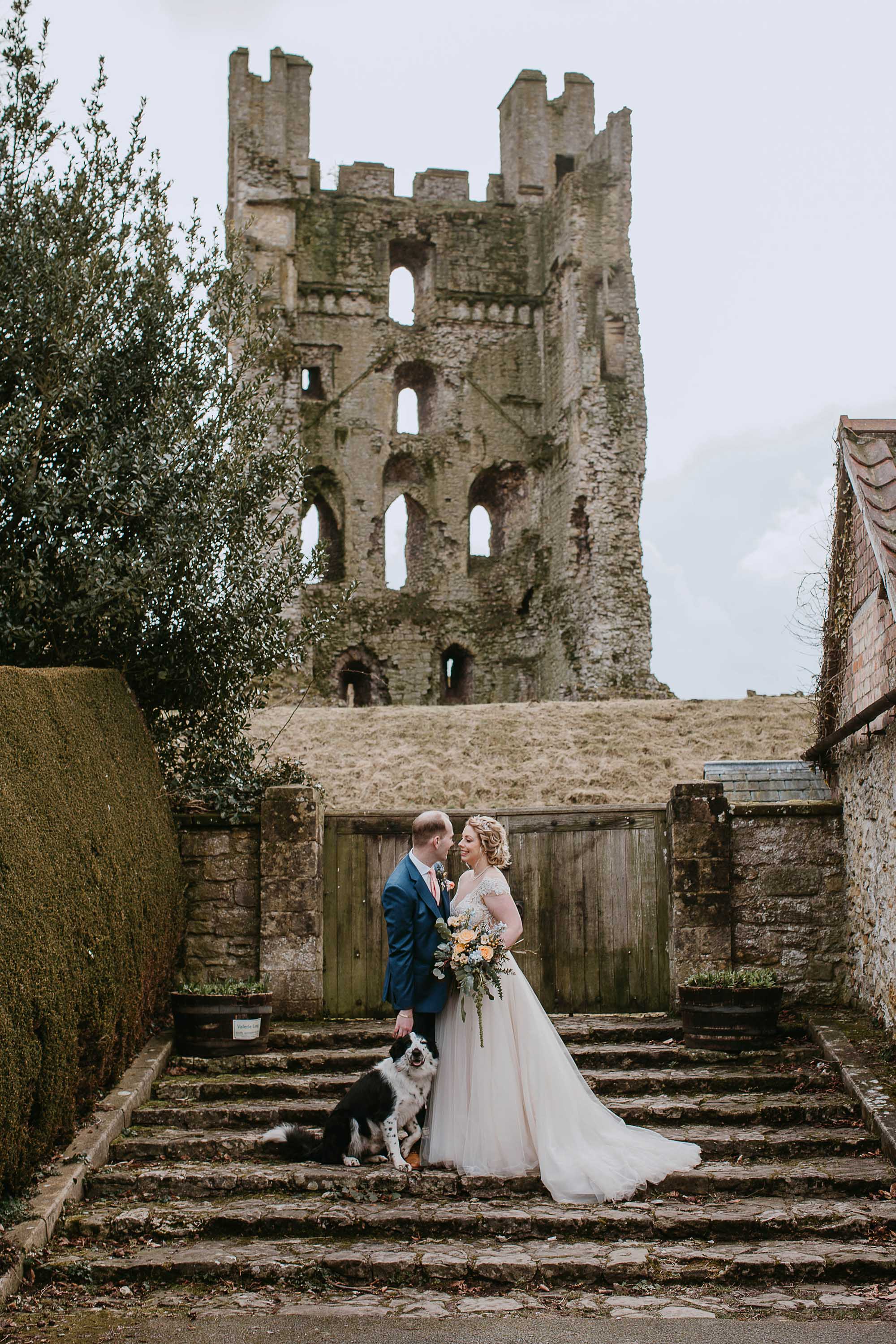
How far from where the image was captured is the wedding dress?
6492mm

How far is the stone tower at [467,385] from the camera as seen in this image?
102ft

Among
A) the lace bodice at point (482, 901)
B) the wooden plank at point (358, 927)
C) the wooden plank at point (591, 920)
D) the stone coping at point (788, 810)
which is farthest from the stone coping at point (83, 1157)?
the stone coping at point (788, 810)

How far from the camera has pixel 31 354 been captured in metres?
9.84

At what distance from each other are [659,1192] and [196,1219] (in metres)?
2.30

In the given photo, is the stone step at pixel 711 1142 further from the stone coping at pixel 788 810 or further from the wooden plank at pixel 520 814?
the wooden plank at pixel 520 814

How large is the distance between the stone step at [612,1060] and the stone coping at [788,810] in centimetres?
175

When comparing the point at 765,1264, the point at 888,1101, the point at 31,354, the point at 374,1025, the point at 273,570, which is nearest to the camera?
the point at 765,1264

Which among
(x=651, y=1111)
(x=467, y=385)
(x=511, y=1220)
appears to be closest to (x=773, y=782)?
(x=651, y=1111)

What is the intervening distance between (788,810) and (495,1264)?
4855mm

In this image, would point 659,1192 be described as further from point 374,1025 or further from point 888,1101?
point 374,1025

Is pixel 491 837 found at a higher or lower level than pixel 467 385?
lower

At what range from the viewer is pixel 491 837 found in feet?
22.4

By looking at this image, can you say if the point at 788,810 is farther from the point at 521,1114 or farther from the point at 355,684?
the point at 355,684

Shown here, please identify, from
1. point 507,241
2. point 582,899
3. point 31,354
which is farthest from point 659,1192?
point 507,241
